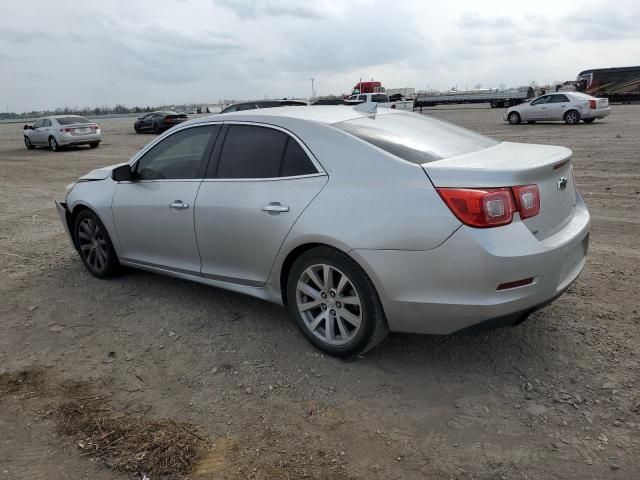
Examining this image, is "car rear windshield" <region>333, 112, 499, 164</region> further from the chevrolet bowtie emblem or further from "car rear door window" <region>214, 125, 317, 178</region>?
the chevrolet bowtie emblem

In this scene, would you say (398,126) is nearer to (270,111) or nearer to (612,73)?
(270,111)

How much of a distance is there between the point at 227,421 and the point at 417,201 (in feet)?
5.46

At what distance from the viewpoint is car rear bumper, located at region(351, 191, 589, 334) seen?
2.93m

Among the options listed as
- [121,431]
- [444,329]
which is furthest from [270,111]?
[121,431]

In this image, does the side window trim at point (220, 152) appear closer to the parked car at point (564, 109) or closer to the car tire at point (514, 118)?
the parked car at point (564, 109)

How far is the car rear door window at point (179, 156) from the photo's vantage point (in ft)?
14.3

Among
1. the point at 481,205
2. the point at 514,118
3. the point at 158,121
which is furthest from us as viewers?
the point at 158,121

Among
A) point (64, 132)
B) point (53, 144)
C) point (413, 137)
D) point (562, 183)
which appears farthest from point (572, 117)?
point (53, 144)

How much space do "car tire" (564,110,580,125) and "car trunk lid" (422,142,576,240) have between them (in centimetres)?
2191

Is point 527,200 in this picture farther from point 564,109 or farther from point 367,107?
point 564,109

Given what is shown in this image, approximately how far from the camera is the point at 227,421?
3.07 meters

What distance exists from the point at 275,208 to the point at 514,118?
79.1ft

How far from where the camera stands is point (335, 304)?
139 inches

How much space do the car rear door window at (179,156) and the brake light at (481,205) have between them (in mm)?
2170
